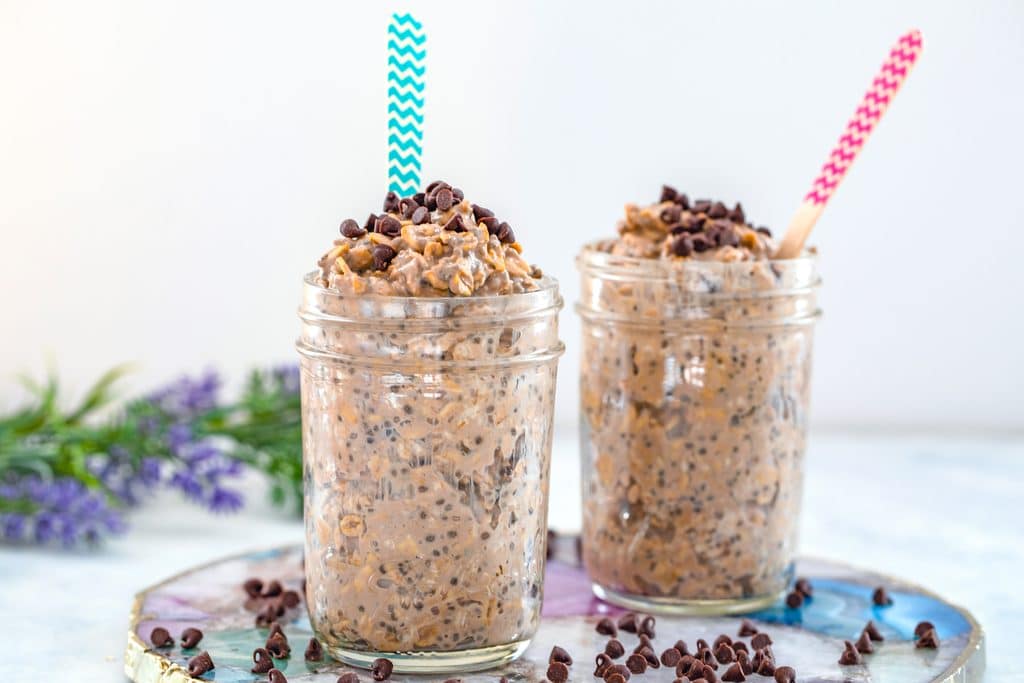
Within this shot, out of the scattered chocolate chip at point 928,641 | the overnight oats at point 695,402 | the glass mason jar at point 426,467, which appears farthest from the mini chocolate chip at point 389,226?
the scattered chocolate chip at point 928,641

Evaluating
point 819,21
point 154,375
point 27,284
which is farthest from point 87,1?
point 819,21

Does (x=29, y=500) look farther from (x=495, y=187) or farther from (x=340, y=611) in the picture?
(x=495, y=187)

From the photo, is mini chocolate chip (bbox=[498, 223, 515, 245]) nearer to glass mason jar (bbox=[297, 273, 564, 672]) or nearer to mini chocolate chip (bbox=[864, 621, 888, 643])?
glass mason jar (bbox=[297, 273, 564, 672])

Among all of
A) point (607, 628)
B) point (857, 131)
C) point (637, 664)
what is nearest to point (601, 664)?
point (637, 664)

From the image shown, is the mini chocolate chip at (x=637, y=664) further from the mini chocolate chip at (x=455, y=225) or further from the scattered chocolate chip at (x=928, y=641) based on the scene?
the mini chocolate chip at (x=455, y=225)

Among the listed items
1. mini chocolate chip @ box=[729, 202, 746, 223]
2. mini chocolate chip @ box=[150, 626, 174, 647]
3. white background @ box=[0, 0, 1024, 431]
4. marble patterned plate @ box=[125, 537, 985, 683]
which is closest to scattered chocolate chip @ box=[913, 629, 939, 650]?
marble patterned plate @ box=[125, 537, 985, 683]

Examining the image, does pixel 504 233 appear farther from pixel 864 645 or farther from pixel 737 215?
pixel 864 645
